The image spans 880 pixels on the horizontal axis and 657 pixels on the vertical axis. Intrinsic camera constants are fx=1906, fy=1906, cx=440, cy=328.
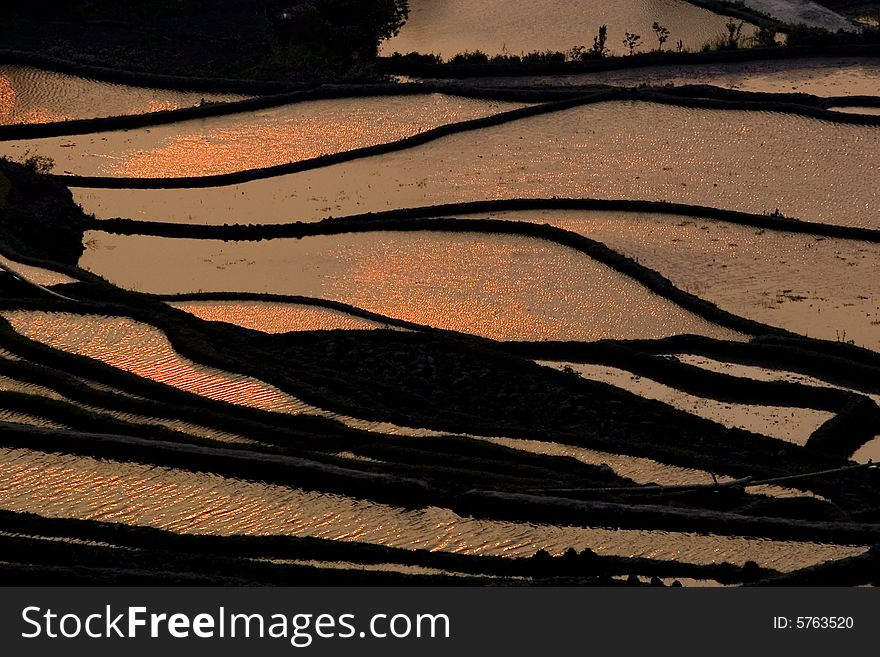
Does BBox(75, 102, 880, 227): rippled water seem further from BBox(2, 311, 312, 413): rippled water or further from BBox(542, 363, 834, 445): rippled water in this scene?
BBox(542, 363, 834, 445): rippled water

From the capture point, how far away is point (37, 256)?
27.4 metres

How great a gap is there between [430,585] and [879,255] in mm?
13639

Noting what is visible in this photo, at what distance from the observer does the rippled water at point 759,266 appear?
2425 centimetres

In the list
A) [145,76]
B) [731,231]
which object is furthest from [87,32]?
[731,231]

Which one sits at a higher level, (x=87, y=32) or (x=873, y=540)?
(x=87, y=32)

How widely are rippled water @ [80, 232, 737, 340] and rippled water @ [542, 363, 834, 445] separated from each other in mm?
1684

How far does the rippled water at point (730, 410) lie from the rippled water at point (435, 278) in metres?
1.68

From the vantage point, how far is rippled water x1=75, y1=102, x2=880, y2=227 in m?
29.2

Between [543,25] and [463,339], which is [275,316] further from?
[543,25]

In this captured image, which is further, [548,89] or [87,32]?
[87,32]

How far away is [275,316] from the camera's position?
25.2 meters

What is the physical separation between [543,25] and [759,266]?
17.9m

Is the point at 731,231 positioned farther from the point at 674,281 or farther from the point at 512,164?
the point at 512,164

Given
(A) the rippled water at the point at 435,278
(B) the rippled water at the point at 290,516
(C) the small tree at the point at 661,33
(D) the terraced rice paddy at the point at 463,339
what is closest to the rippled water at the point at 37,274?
(D) the terraced rice paddy at the point at 463,339
